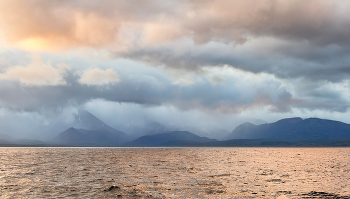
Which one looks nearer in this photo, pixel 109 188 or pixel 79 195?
pixel 79 195

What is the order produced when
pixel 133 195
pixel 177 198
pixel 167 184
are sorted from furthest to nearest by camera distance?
pixel 167 184 → pixel 133 195 → pixel 177 198

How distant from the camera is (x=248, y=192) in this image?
39.0m

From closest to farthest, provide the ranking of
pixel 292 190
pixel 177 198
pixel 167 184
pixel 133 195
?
pixel 177 198 < pixel 133 195 < pixel 292 190 < pixel 167 184

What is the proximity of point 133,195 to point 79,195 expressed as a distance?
714cm

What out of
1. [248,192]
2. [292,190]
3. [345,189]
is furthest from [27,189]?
[345,189]

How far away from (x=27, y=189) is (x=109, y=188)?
12.4 m

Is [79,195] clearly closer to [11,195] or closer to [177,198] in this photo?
[11,195]

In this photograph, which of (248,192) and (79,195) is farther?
(248,192)

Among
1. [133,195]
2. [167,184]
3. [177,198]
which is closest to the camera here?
[177,198]

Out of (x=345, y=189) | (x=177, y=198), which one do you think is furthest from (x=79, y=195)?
(x=345, y=189)

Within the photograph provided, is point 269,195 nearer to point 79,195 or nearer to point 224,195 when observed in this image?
point 224,195

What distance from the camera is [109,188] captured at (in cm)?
4153

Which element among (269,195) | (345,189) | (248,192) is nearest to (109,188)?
(248,192)

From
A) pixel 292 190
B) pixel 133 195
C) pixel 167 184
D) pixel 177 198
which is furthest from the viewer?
pixel 167 184
